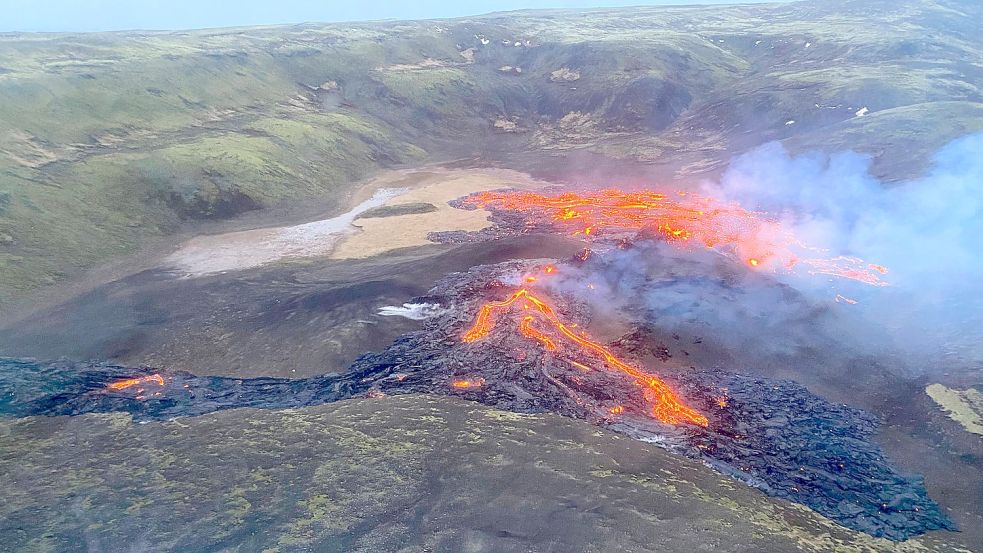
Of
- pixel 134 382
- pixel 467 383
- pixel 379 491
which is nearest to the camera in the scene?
pixel 379 491

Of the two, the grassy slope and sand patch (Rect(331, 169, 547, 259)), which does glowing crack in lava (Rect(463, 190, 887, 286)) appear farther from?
the grassy slope

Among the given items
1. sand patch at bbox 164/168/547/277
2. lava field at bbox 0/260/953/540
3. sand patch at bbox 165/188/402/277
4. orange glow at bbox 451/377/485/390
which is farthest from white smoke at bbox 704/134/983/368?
sand patch at bbox 165/188/402/277

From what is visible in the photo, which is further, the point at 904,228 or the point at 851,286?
the point at 904,228

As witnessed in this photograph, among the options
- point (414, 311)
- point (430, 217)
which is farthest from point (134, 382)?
point (430, 217)

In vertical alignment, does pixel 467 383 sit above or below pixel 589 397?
above

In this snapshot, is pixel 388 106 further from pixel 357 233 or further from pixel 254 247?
pixel 254 247

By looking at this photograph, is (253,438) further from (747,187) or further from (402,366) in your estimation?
(747,187)
